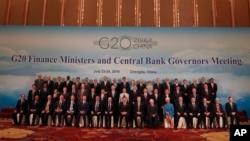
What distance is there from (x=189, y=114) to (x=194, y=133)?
0.37 metres

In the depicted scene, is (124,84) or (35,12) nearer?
(124,84)

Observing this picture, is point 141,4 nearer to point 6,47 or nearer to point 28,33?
point 28,33

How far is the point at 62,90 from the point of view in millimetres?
6109

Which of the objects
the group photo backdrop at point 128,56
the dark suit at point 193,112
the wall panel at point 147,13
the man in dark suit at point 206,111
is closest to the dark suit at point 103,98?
A: the group photo backdrop at point 128,56

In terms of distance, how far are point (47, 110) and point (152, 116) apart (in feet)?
6.02

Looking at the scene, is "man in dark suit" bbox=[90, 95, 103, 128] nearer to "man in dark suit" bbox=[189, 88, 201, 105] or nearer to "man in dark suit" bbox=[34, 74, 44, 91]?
"man in dark suit" bbox=[34, 74, 44, 91]

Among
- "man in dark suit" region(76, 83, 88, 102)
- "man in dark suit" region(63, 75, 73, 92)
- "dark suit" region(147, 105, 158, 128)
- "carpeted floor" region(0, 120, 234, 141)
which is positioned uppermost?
"man in dark suit" region(63, 75, 73, 92)

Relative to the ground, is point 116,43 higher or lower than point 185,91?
higher

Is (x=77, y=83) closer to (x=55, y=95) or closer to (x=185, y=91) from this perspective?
(x=55, y=95)

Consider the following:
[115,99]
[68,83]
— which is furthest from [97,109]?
[68,83]

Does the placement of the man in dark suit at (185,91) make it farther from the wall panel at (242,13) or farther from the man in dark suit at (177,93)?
the wall panel at (242,13)

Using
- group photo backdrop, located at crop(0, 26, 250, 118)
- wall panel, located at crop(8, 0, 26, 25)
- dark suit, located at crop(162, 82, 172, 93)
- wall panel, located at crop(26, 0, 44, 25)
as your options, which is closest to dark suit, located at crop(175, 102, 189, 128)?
dark suit, located at crop(162, 82, 172, 93)

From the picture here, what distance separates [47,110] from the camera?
5.94m

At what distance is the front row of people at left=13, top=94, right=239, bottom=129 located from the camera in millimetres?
5824
